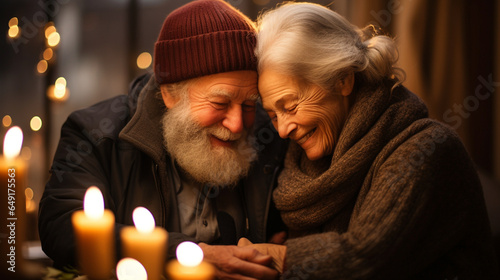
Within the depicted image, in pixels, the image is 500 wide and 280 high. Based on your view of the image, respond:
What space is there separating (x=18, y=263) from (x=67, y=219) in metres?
0.79

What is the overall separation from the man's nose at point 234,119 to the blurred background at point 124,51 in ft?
4.22

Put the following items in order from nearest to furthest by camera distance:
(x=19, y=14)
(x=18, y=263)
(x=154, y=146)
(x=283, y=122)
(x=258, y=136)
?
(x=18, y=263) < (x=283, y=122) < (x=154, y=146) < (x=258, y=136) < (x=19, y=14)

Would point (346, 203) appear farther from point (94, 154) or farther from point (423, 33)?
point (423, 33)

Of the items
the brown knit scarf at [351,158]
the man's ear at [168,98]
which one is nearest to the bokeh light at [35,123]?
the man's ear at [168,98]

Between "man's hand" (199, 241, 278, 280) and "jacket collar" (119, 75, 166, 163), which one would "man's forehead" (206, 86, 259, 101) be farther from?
"man's hand" (199, 241, 278, 280)

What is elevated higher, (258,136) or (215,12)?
(215,12)

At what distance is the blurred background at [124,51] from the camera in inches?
104

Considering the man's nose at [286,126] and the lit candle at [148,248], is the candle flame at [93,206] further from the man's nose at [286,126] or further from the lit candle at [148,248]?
the man's nose at [286,126]

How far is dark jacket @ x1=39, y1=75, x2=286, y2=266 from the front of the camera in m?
1.64

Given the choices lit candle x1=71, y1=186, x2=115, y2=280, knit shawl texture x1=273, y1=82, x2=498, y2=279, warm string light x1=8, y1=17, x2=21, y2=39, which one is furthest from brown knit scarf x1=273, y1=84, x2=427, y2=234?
warm string light x1=8, y1=17, x2=21, y2=39

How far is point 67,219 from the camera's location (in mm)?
1552

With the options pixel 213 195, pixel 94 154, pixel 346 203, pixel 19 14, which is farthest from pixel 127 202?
pixel 19 14

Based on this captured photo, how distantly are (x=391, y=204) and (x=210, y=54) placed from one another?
0.92 metres

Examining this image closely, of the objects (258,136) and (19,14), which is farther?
(19,14)
